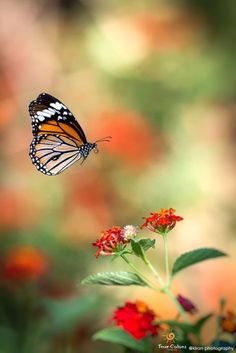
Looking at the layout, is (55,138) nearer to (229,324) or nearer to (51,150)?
(51,150)

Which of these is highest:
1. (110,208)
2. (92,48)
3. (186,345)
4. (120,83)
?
(92,48)

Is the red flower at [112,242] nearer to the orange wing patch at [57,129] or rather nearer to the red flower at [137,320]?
the red flower at [137,320]

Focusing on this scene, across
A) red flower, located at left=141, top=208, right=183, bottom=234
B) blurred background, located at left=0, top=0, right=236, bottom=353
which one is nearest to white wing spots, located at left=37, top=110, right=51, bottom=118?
blurred background, located at left=0, top=0, right=236, bottom=353

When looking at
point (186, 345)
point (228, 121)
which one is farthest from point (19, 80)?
point (186, 345)

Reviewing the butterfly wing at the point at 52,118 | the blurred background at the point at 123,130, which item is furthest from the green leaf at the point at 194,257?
the blurred background at the point at 123,130

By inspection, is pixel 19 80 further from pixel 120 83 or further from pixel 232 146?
pixel 232 146

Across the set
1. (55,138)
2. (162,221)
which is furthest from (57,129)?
(162,221)
